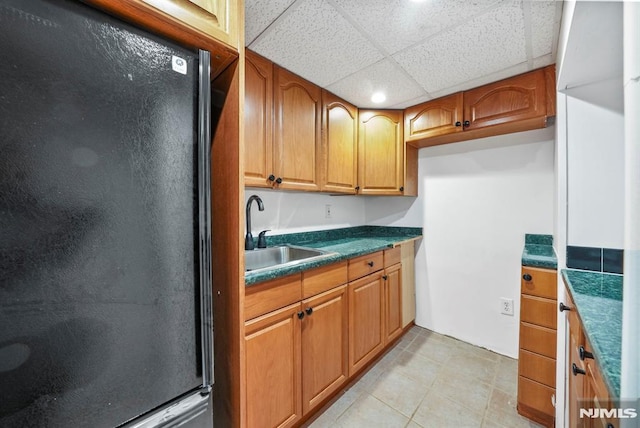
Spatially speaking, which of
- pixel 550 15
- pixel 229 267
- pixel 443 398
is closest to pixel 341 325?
pixel 443 398

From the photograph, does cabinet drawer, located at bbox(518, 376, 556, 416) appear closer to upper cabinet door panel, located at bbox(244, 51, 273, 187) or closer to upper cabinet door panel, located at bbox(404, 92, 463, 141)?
upper cabinet door panel, located at bbox(404, 92, 463, 141)

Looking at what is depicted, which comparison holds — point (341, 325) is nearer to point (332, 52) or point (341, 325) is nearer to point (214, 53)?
point (214, 53)

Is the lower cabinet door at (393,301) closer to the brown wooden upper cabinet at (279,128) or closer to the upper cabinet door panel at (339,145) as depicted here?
the upper cabinet door panel at (339,145)

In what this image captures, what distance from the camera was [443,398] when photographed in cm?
153

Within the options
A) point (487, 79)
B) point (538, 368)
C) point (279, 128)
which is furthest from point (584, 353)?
point (487, 79)

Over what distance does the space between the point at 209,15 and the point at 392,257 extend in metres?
1.84

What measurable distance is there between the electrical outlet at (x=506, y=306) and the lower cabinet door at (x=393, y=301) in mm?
785

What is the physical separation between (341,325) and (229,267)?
93 centimetres

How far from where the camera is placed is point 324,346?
140 cm

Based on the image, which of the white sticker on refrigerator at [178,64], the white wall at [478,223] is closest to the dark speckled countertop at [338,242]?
the white wall at [478,223]

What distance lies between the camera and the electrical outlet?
1.96m

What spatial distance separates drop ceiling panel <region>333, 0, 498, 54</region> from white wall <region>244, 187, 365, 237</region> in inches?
44.7

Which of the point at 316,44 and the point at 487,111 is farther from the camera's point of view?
the point at 487,111

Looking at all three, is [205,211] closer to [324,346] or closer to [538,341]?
[324,346]
